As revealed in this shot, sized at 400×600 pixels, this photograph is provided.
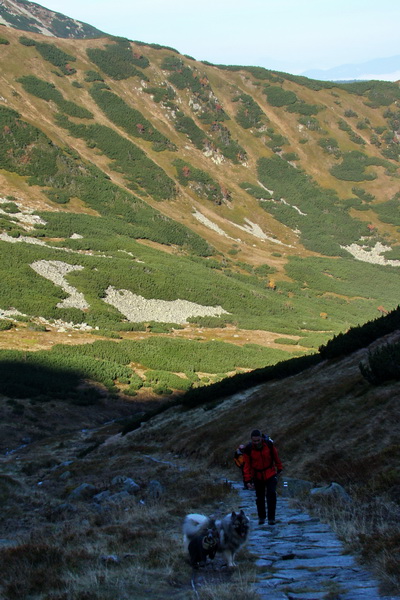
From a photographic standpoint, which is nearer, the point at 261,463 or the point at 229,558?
the point at 229,558

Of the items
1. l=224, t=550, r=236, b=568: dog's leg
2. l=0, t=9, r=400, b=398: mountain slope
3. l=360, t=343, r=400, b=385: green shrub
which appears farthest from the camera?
l=0, t=9, r=400, b=398: mountain slope

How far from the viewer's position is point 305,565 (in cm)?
671

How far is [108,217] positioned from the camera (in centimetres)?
9306

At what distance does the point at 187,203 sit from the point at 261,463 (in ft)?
352

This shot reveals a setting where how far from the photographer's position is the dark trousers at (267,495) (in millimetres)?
9289

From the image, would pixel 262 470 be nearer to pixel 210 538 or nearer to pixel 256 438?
pixel 256 438

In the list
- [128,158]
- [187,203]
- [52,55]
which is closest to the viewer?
[187,203]

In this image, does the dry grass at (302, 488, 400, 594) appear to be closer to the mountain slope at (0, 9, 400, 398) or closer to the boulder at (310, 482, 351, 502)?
the boulder at (310, 482, 351, 502)

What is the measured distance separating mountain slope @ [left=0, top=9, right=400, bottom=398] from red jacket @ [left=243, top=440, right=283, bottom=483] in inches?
1206

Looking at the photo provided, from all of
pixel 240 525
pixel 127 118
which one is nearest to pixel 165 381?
pixel 240 525

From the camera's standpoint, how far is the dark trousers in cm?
929

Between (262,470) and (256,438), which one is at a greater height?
(256,438)

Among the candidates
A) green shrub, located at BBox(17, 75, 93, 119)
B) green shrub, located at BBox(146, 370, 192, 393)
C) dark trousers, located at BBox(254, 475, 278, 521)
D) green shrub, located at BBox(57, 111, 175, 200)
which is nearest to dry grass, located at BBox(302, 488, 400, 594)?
dark trousers, located at BBox(254, 475, 278, 521)

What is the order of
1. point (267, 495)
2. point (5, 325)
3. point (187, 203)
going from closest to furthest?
point (267, 495) → point (5, 325) → point (187, 203)
